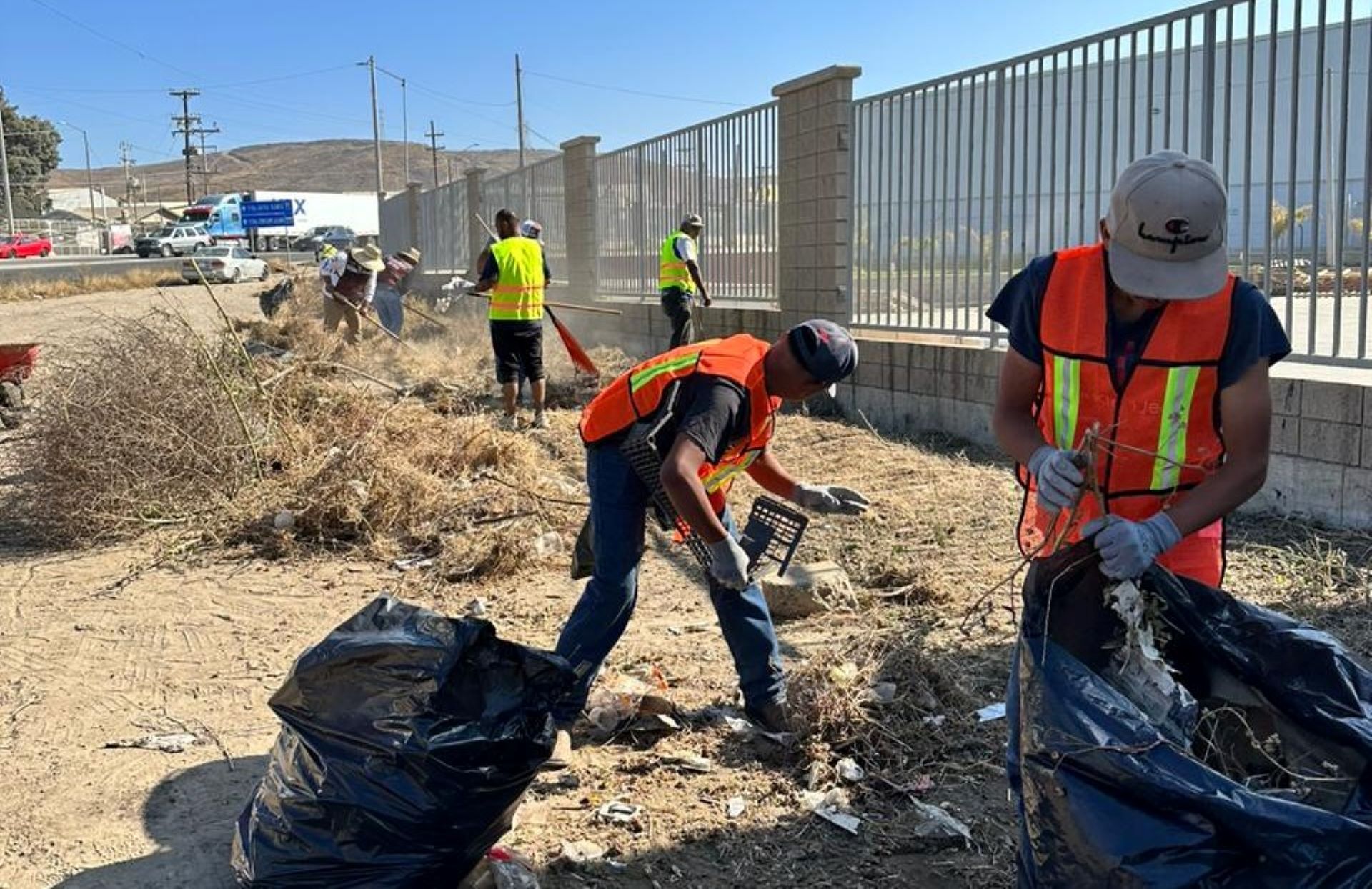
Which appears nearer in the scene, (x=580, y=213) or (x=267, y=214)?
(x=580, y=213)

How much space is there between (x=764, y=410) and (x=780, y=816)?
3.42 feet

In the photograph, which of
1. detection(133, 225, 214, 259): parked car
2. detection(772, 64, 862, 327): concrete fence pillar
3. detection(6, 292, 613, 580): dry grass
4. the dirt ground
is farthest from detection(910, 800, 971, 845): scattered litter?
detection(133, 225, 214, 259): parked car

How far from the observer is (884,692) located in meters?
3.45

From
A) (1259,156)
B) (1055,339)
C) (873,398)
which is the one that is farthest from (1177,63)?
(1055,339)

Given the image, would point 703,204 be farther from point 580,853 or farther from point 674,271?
point 580,853

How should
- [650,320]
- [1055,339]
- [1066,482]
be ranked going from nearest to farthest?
1. [1066,482]
2. [1055,339]
3. [650,320]

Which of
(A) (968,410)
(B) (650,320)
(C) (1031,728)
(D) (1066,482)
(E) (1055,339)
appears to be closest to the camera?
(C) (1031,728)

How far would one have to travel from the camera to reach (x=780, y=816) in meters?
2.97

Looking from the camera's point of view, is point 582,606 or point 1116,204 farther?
point 582,606

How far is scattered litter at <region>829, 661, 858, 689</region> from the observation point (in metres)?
3.39

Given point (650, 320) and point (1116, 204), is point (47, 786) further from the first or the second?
point (650, 320)

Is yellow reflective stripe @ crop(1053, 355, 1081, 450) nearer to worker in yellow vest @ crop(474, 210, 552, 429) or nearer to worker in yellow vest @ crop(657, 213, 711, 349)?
worker in yellow vest @ crop(474, 210, 552, 429)

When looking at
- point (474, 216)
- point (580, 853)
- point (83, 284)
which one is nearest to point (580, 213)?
point (474, 216)

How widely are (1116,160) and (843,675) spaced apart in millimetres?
4186
